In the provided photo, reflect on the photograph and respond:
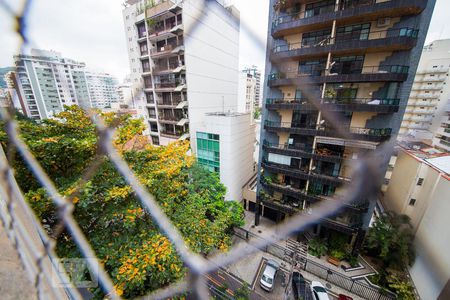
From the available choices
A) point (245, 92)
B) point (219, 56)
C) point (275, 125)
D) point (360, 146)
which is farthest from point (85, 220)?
point (245, 92)

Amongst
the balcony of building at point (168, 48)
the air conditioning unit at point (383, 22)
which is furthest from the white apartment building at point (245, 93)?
the air conditioning unit at point (383, 22)

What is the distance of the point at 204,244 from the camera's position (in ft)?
17.7

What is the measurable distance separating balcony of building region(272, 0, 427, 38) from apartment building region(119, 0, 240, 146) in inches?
157

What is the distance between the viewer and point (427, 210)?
6.14m

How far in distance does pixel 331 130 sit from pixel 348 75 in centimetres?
185

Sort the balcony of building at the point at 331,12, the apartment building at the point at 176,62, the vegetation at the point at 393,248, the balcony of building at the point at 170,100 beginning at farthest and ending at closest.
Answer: the balcony of building at the point at 170,100, the apartment building at the point at 176,62, the vegetation at the point at 393,248, the balcony of building at the point at 331,12

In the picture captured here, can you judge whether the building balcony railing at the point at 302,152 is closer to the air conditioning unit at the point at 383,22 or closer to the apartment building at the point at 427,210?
the apartment building at the point at 427,210

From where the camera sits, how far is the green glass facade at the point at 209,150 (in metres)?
9.09

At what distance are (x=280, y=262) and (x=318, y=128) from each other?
5.78 meters

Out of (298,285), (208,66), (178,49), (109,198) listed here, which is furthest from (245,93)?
(109,198)

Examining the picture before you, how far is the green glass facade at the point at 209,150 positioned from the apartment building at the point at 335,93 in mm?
2439

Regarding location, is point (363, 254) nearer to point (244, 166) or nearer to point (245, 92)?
point (244, 166)

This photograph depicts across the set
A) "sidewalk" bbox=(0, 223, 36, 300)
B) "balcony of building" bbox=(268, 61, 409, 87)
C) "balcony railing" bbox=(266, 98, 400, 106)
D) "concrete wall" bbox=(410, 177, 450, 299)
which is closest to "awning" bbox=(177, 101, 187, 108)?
"balcony railing" bbox=(266, 98, 400, 106)

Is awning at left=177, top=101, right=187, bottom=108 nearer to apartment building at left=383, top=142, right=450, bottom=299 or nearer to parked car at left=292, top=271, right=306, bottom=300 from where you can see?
apartment building at left=383, top=142, right=450, bottom=299
